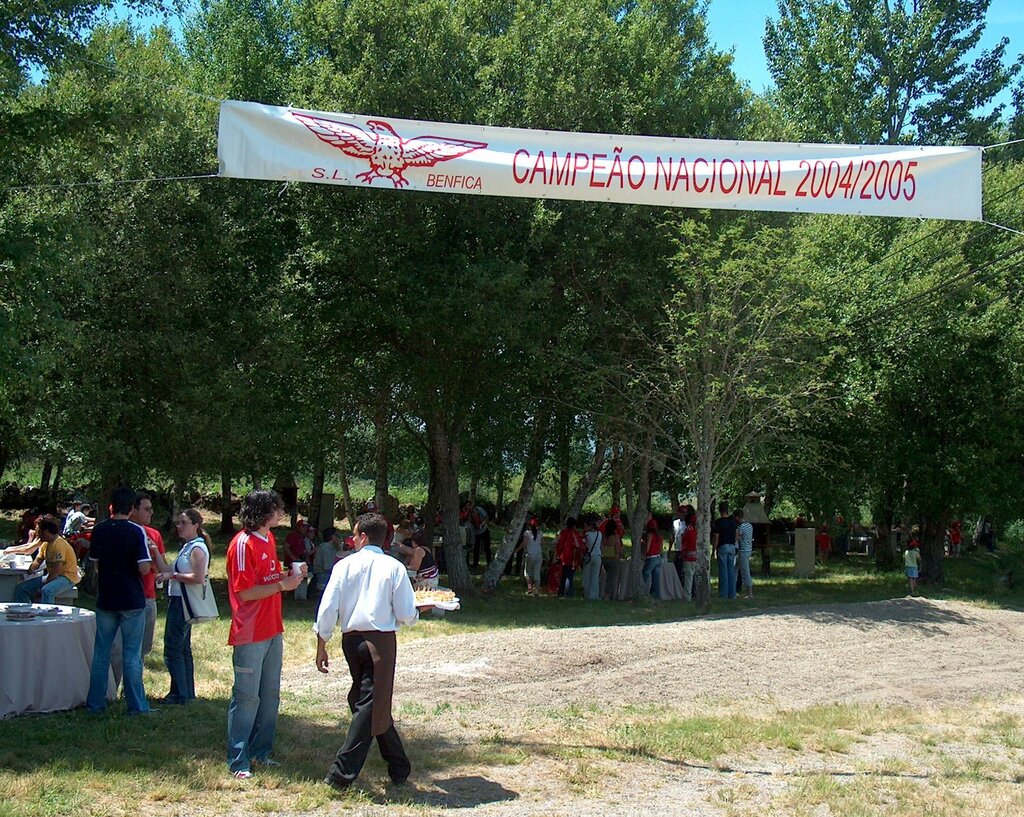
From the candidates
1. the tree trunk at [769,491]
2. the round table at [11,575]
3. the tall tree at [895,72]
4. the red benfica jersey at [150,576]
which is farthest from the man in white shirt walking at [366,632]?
the tall tree at [895,72]

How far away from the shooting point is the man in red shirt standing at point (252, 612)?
6.56 m

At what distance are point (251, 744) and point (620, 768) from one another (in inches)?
99.3

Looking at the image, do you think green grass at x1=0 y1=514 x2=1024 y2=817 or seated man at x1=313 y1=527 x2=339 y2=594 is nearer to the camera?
green grass at x1=0 y1=514 x2=1024 y2=817

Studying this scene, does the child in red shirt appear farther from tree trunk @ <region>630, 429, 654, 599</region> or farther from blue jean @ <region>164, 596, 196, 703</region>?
blue jean @ <region>164, 596, 196, 703</region>

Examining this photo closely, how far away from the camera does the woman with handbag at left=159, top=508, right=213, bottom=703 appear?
8375mm

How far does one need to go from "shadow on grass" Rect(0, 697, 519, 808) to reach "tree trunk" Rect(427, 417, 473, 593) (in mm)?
11884

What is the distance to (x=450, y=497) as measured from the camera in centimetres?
2080

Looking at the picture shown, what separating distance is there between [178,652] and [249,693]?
238cm

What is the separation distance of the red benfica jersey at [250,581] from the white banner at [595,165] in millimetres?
3203

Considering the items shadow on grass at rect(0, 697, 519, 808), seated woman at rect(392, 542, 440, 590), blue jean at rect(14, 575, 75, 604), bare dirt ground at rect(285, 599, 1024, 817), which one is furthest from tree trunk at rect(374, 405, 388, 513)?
shadow on grass at rect(0, 697, 519, 808)

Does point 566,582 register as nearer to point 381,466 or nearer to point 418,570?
point 418,570

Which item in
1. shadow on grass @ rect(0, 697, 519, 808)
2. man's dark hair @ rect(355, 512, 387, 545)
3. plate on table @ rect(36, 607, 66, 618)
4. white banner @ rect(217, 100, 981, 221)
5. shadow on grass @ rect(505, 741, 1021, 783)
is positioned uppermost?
white banner @ rect(217, 100, 981, 221)

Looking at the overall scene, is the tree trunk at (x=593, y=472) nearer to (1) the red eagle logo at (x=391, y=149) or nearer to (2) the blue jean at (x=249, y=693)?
(1) the red eagle logo at (x=391, y=149)

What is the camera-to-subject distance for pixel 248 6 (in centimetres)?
3500
